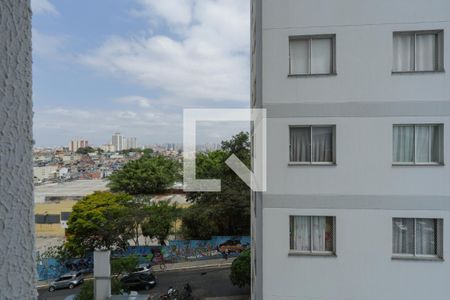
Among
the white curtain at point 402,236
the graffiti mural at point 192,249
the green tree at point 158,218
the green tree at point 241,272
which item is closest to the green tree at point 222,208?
the graffiti mural at point 192,249

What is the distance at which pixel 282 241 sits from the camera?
1.82 meters

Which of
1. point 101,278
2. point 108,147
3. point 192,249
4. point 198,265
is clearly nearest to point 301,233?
point 101,278

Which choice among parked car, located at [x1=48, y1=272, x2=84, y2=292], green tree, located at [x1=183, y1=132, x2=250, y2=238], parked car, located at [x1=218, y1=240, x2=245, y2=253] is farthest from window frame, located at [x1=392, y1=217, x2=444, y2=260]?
parked car, located at [x1=48, y1=272, x2=84, y2=292]

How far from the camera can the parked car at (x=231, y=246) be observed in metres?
5.45

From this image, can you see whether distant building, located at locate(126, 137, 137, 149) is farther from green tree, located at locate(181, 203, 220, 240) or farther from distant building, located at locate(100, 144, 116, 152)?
green tree, located at locate(181, 203, 220, 240)

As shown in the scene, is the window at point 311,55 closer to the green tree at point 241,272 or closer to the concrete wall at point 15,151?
the concrete wall at point 15,151

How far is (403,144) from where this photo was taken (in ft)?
5.85

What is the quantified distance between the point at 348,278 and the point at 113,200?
4466 millimetres

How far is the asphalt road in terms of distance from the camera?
4.23 meters

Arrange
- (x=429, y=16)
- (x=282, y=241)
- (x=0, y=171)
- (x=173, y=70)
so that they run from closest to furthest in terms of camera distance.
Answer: (x=0, y=171) → (x=429, y=16) → (x=282, y=241) → (x=173, y=70)

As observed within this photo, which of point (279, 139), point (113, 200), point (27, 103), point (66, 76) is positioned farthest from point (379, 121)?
point (113, 200)

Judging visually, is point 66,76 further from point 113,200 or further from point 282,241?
point 113,200

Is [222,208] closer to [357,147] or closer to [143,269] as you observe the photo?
[143,269]

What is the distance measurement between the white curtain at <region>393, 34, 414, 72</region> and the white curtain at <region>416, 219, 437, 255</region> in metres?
1.02
